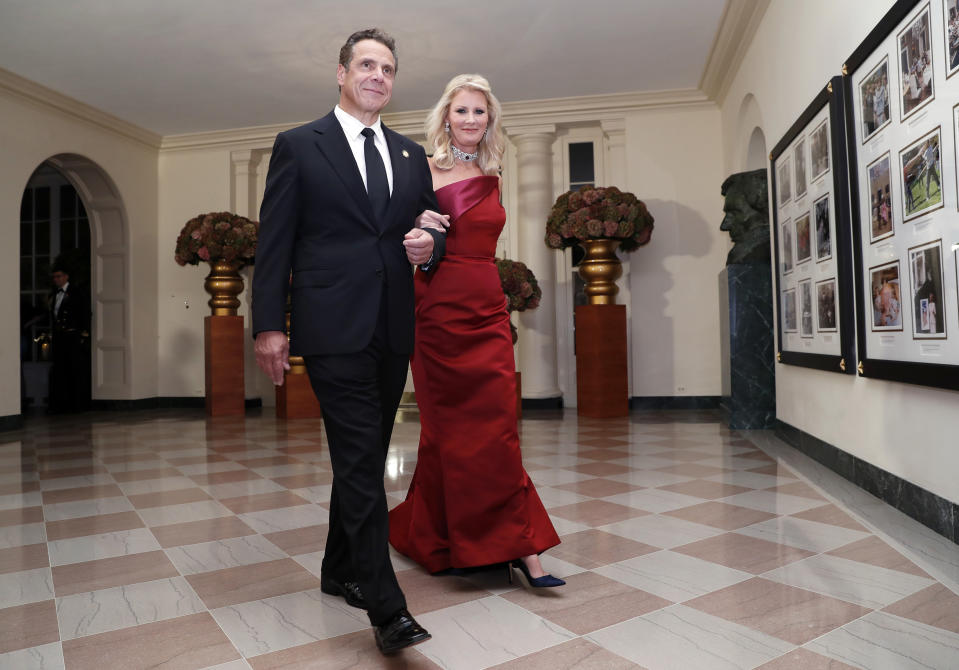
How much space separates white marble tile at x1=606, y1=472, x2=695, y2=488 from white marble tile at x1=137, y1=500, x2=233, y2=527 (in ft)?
7.14

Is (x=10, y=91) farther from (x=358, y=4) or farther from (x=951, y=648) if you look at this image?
(x=951, y=648)

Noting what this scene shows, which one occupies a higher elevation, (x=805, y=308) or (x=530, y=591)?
(x=805, y=308)

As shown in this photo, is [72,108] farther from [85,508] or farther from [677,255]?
[677,255]

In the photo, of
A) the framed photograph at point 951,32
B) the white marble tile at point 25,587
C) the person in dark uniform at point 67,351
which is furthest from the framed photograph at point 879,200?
the person in dark uniform at point 67,351

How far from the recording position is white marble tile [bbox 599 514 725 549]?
9.57 feet

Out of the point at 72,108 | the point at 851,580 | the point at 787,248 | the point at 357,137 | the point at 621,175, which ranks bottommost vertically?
the point at 851,580

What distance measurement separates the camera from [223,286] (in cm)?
859

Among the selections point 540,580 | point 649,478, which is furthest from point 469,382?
point 649,478

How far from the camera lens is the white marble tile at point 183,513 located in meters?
3.43

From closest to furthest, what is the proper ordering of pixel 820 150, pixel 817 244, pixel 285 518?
pixel 285 518 < pixel 820 150 < pixel 817 244

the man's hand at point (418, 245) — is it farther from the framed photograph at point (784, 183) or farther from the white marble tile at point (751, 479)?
the framed photograph at point (784, 183)

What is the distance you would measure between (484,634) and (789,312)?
14.1 feet

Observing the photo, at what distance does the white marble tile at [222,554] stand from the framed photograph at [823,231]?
137 inches

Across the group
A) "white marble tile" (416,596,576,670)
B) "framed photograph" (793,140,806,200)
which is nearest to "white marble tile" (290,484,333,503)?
"white marble tile" (416,596,576,670)
